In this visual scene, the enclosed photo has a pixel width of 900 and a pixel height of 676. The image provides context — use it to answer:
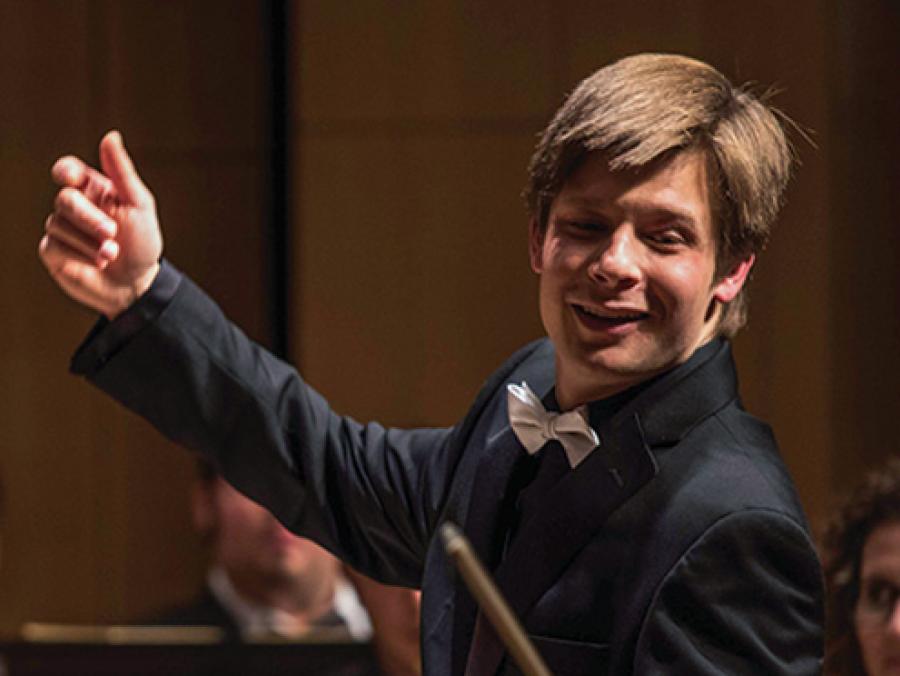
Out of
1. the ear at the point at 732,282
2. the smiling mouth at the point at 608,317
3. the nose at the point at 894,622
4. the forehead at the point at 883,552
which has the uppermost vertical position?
the ear at the point at 732,282

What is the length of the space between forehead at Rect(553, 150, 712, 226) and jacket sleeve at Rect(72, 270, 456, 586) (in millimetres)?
463

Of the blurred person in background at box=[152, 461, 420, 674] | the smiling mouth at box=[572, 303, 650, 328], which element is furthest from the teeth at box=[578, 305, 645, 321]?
the blurred person in background at box=[152, 461, 420, 674]

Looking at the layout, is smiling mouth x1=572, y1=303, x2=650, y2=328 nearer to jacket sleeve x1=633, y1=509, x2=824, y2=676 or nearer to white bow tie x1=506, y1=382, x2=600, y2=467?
white bow tie x1=506, y1=382, x2=600, y2=467

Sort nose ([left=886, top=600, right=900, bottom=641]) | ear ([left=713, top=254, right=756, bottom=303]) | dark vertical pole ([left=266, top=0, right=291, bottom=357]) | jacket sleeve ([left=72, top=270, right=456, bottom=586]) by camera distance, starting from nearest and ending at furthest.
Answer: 1. ear ([left=713, top=254, right=756, bottom=303])
2. jacket sleeve ([left=72, top=270, right=456, bottom=586])
3. nose ([left=886, top=600, right=900, bottom=641])
4. dark vertical pole ([left=266, top=0, right=291, bottom=357])

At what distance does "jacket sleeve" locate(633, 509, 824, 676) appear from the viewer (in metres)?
1.75

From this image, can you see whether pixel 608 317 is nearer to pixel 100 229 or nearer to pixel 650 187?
pixel 650 187

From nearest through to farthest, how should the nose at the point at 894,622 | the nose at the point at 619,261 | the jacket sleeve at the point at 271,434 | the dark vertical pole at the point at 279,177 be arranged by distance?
the nose at the point at 619,261
the jacket sleeve at the point at 271,434
the nose at the point at 894,622
the dark vertical pole at the point at 279,177

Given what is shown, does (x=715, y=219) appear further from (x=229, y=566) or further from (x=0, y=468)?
(x=0, y=468)

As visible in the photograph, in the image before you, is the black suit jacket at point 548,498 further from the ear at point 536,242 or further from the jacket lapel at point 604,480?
the ear at point 536,242

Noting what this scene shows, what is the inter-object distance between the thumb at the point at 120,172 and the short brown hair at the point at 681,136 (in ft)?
1.62

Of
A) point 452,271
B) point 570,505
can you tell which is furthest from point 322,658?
point 570,505

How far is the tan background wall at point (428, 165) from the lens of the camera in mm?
5766

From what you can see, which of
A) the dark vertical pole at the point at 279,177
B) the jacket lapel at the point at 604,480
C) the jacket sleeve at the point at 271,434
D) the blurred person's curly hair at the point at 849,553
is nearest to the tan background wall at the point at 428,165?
the dark vertical pole at the point at 279,177

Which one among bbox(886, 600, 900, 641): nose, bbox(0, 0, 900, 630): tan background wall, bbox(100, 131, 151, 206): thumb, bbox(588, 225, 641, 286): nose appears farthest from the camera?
bbox(0, 0, 900, 630): tan background wall
